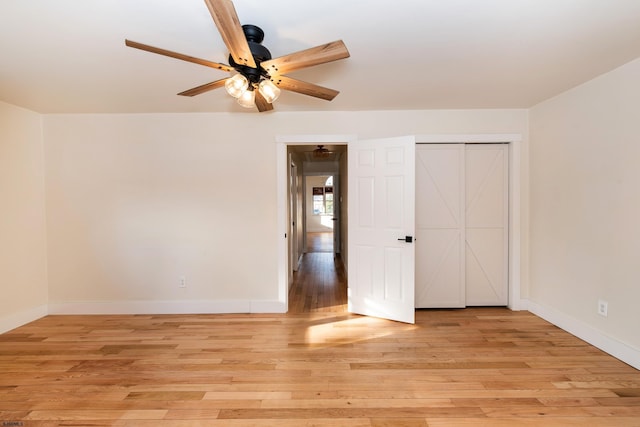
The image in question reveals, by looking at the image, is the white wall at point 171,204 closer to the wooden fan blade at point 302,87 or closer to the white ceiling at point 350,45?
the white ceiling at point 350,45

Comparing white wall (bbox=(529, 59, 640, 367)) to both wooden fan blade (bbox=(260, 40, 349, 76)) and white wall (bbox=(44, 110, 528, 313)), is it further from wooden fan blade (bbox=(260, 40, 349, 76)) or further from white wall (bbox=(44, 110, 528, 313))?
wooden fan blade (bbox=(260, 40, 349, 76))

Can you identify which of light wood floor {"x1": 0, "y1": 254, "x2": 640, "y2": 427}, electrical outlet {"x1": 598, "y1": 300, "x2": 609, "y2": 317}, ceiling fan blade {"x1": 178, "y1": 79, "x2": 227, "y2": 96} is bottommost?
light wood floor {"x1": 0, "y1": 254, "x2": 640, "y2": 427}

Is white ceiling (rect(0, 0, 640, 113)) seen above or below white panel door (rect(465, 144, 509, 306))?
above

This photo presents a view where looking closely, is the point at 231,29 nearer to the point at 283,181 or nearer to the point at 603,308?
the point at 283,181

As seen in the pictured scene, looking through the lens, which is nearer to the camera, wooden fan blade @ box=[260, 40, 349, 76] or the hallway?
wooden fan blade @ box=[260, 40, 349, 76]

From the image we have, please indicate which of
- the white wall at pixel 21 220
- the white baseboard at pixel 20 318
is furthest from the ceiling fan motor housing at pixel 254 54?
the white baseboard at pixel 20 318

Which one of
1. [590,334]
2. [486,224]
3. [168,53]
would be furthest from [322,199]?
[168,53]

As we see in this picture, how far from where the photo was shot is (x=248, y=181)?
3.47m

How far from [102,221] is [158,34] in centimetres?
262

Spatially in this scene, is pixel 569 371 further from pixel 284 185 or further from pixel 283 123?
pixel 283 123

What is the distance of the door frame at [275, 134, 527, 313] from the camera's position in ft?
11.2

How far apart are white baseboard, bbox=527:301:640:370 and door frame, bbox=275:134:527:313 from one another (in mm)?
266

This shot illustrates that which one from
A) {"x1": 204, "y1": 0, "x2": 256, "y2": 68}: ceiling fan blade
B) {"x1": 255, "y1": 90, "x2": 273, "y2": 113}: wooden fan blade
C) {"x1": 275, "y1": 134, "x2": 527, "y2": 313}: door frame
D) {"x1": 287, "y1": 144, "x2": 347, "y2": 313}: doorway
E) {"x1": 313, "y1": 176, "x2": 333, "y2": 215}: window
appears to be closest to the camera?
{"x1": 204, "y1": 0, "x2": 256, "y2": 68}: ceiling fan blade

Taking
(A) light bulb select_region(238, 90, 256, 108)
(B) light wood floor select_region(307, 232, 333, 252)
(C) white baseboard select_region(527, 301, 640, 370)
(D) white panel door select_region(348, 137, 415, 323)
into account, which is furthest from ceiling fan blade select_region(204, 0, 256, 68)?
(B) light wood floor select_region(307, 232, 333, 252)
